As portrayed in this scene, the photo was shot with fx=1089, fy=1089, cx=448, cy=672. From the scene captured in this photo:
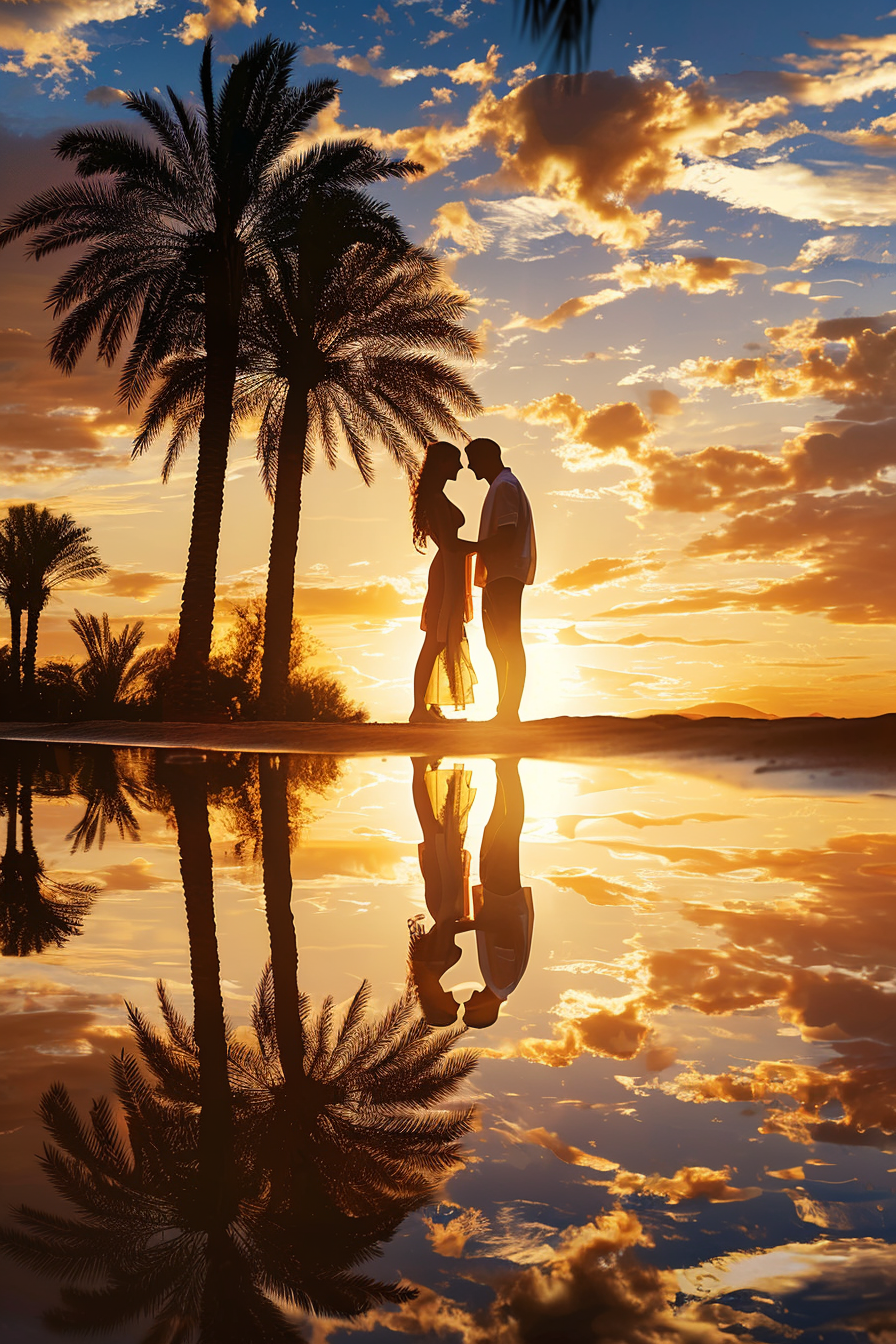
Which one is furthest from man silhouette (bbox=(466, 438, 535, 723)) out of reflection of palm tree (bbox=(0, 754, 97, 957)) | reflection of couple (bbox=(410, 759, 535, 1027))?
reflection of palm tree (bbox=(0, 754, 97, 957))

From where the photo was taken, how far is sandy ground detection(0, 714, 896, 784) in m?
7.59

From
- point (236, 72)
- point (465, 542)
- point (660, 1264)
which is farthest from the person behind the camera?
point (236, 72)

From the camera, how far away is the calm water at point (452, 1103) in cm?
113

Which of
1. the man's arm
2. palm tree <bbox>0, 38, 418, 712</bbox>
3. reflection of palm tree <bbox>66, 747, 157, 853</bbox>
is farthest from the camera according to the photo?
palm tree <bbox>0, 38, 418, 712</bbox>

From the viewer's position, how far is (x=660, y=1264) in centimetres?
116

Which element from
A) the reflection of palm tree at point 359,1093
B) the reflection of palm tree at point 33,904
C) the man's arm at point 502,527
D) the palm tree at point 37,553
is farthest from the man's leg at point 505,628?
the palm tree at point 37,553

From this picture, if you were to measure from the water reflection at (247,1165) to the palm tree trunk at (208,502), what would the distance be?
→ 1524 cm

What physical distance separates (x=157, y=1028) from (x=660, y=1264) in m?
1.16

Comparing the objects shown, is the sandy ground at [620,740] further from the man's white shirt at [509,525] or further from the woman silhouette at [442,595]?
the man's white shirt at [509,525]

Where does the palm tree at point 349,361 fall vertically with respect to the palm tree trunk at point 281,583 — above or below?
above

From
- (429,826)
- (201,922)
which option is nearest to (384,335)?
(429,826)

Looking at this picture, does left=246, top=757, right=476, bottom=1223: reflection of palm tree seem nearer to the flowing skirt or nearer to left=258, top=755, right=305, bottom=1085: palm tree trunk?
left=258, top=755, right=305, bottom=1085: palm tree trunk

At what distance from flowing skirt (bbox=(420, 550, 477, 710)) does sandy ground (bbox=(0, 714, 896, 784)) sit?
46cm

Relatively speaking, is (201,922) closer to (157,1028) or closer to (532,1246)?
(157,1028)
